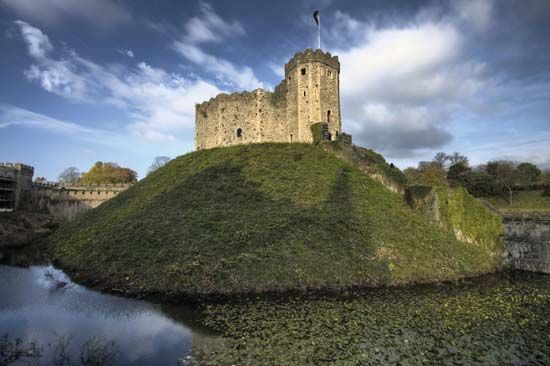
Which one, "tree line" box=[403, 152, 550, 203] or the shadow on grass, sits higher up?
"tree line" box=[403, 152, 550, 203]

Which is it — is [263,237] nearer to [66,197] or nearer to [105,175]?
[66,197]

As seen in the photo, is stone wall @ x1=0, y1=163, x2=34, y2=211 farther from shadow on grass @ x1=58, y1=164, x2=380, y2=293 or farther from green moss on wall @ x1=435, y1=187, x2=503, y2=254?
green moss on wall @ x1=435, y1=187, x2=503, y2=254

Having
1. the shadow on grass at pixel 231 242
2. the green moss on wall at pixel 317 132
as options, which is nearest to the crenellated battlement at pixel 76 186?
the shadow on grass at pixel 231 242

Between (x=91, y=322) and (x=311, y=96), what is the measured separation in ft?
85.8

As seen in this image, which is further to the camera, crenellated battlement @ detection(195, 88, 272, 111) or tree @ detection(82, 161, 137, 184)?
tree @ detection(82, 161, 137, 184)

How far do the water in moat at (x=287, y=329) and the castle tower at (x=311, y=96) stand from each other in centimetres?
1988

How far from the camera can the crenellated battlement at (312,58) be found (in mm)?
31031

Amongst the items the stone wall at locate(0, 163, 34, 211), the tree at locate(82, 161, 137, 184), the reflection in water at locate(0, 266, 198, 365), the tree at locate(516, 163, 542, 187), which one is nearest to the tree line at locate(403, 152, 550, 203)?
the tree at locate(516, 163, 542, 187)

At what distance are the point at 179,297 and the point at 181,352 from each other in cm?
471

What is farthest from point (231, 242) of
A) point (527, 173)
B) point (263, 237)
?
point (527, 173)

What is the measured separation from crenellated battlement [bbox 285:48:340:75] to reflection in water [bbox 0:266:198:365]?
1045 inches

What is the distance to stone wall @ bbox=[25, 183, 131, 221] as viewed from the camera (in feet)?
145

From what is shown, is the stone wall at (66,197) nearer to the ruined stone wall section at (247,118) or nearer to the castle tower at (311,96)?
the ruined stone wall section at (247,118)

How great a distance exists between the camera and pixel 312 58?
1219 inches
